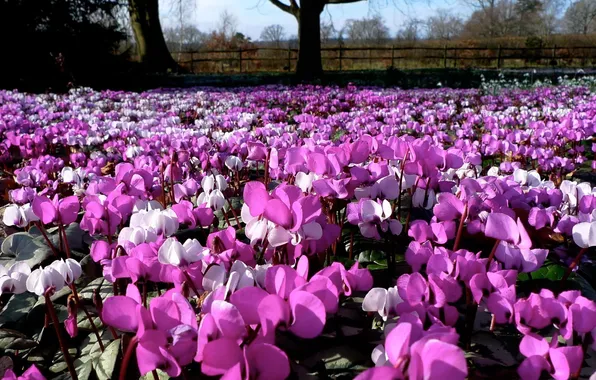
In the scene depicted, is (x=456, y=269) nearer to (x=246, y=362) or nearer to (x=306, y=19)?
(x=246, y=362)

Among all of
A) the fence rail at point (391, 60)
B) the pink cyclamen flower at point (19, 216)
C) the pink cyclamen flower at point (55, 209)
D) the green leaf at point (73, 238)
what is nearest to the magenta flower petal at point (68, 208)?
the pink cyclamen flower at point (55, 209)

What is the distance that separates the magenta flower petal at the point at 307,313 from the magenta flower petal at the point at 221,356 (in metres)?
0.13

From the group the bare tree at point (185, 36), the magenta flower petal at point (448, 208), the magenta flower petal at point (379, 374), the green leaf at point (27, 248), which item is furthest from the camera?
the bare tree at point (185, 36)

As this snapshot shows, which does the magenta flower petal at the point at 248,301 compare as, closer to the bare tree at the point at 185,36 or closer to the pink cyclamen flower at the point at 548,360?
the pink cyclamen flower at the point at 548,360

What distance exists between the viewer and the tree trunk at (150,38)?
82.3ft

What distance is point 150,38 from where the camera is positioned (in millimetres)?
25359

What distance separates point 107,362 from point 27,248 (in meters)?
0.96

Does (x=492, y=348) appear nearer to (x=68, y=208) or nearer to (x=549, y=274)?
(x=549, y=274)

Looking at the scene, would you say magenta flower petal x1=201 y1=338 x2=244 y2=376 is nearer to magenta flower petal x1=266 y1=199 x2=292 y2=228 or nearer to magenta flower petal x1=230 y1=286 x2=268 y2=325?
magenta flower petal x1=230 y1=286 x2=268 y2=325

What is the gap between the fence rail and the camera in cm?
2862

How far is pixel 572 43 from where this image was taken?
4153 cm

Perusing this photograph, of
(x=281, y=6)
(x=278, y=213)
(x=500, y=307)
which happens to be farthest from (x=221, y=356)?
(x=281, y=6)

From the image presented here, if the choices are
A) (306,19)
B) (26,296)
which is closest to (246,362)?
(26,296)

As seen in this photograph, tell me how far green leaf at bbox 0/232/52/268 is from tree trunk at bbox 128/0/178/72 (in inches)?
942
